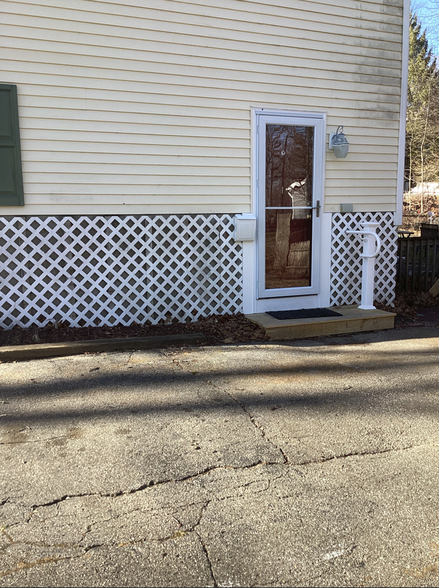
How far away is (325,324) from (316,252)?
1.24 metres

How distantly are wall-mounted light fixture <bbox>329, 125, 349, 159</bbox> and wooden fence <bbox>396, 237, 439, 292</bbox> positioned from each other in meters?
2.56

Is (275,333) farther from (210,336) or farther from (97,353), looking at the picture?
(97,353)

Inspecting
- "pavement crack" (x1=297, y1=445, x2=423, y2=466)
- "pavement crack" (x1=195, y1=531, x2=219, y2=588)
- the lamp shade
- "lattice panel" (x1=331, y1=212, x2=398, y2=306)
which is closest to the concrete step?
"lattice panel" (x1=331, y1=212, x2=398, y2=306)

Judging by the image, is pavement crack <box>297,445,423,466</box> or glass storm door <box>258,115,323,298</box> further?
glass storm door <box>258,115,323,298</box>

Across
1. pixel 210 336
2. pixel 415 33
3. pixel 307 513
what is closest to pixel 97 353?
pixel 210 336

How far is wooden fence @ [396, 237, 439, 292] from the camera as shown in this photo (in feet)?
27.8

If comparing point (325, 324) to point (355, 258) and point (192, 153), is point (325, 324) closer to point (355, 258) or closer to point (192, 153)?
point (355, 258)

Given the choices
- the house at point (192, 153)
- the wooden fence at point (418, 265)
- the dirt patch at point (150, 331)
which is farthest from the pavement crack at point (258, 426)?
the wooden fence at point (418, 265)

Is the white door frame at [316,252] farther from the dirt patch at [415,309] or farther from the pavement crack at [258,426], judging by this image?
the pavement crack at [258,426]

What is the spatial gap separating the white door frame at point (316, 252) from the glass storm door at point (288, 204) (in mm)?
29

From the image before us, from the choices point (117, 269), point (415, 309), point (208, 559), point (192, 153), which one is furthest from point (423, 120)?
point (208, 559)

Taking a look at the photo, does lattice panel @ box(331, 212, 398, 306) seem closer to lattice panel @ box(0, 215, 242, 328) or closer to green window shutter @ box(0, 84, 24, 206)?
lattice panel @ box(0, 215, 242, 328)

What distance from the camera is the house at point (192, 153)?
208 inches

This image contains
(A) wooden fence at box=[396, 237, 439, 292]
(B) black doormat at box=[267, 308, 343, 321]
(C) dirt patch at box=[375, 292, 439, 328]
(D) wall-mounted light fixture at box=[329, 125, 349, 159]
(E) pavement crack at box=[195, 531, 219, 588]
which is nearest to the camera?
(E) pavement crack at box=[195, 531, 219, 588]
